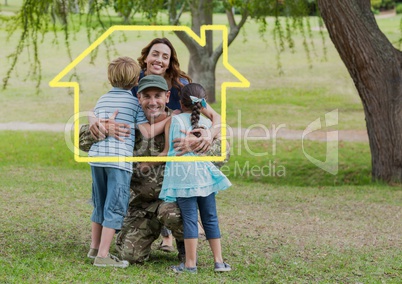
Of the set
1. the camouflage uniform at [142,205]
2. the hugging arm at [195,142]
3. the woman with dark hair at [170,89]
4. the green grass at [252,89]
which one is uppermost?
the woman with dark hair at [170,89]

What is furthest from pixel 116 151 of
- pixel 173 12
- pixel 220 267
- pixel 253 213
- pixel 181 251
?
pixel 173 12

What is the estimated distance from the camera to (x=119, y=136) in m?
5.12

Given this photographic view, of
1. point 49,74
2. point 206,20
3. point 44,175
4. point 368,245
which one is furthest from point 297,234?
point 49,74

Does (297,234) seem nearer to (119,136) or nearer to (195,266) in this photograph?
(195,266)

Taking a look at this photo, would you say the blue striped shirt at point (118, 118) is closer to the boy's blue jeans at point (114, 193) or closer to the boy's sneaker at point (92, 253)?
the boy's blue jeans at point (114, 193)

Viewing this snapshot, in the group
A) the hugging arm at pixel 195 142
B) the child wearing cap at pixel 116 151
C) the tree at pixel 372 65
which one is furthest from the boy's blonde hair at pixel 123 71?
the tree at pixel 372 65

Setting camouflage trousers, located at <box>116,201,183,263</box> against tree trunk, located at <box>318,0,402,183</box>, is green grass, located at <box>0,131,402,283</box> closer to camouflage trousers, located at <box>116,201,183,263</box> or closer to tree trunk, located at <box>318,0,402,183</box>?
camouflage trousers, located at <box>116,201,183,263</box>

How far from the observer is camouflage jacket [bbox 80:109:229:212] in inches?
211

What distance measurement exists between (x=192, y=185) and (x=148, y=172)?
526 millimetres

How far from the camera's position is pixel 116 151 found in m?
5.11

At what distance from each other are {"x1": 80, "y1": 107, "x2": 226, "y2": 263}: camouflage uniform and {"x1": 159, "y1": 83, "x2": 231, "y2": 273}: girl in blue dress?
208 millimetres

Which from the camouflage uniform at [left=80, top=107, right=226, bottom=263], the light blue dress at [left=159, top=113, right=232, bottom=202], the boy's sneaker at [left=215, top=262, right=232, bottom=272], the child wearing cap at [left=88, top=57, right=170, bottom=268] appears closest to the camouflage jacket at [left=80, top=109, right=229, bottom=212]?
the camouflage uniform at [left=80, top=107, right=226, bottom=263]

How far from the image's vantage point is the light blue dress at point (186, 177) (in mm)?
4996

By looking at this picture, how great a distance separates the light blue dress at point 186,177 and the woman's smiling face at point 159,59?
0.52m
